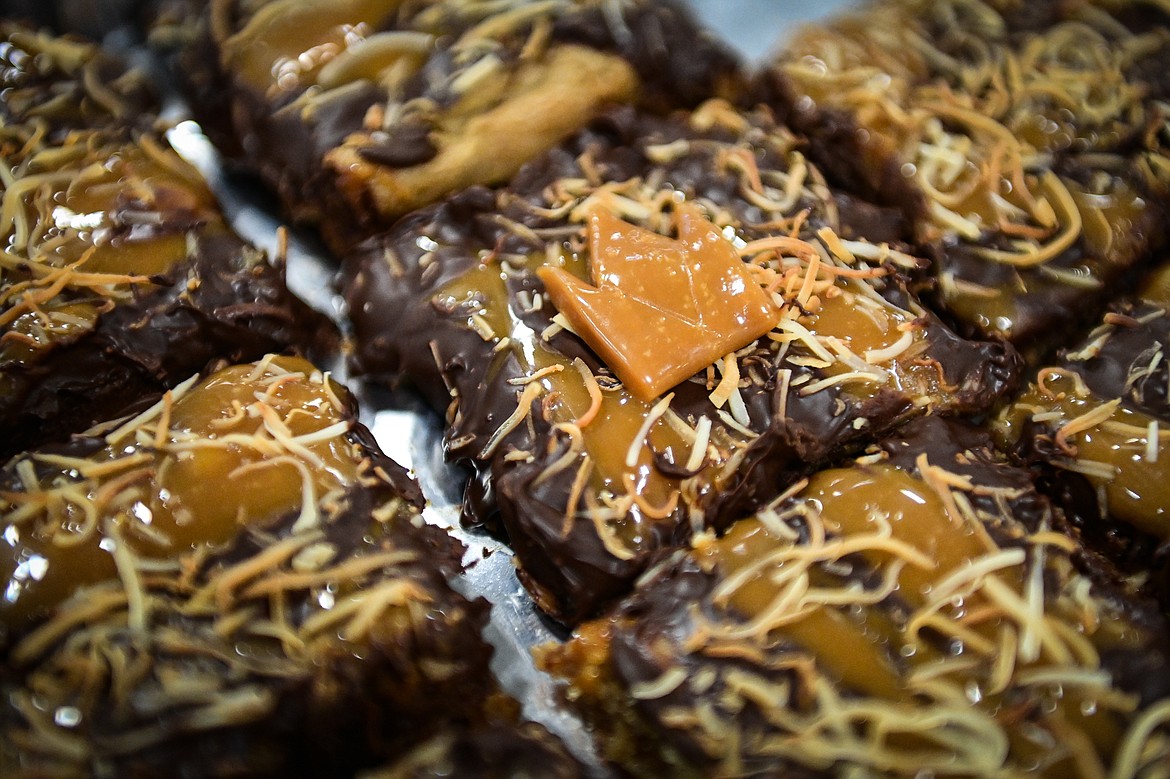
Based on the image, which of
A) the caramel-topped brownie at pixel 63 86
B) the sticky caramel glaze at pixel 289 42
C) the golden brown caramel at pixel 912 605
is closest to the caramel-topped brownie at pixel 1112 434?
the golden brown caramel at pixel 912 605

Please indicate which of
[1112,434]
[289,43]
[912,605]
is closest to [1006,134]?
[1112,434]

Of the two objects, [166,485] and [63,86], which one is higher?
[63,86]

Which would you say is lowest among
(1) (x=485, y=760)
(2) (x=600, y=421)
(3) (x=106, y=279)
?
(1) (x=485, y=760)

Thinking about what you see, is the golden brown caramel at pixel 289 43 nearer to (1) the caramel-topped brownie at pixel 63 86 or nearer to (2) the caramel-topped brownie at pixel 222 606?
(1) the caramel-topped brownie at pixel 63 86

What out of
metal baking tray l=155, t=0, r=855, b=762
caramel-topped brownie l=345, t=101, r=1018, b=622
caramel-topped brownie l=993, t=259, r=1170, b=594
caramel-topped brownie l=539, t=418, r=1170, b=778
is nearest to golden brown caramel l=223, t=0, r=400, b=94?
metal baking tray l=155, t=0, r=855, b=762

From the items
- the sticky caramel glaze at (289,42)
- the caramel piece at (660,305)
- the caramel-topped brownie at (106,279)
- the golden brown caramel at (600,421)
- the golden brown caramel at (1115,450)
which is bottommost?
the golden brown caramel at (1115,450)

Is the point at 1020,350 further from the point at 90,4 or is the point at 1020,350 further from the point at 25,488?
the point at 90,4

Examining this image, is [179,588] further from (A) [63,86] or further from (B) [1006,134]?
(B) [1006,134]
